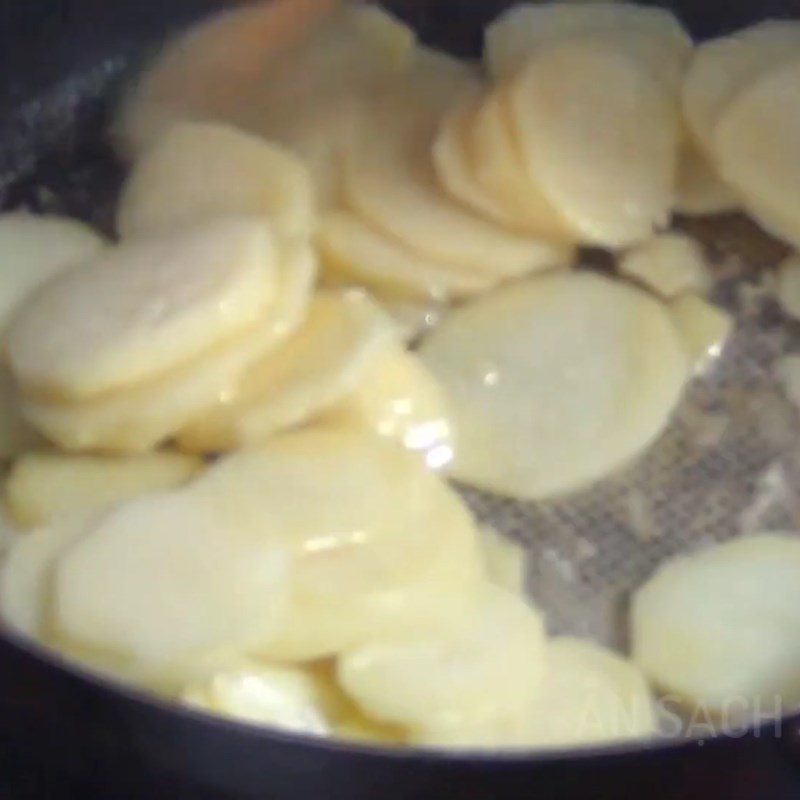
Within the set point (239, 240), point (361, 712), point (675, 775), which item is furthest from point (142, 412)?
point (675, 775)

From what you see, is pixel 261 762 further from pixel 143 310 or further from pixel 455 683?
pixel 143 310

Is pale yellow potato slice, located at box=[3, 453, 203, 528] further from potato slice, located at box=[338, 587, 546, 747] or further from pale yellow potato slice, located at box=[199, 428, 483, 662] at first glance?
potato slice, located at box=[338, 587, 546, 747]

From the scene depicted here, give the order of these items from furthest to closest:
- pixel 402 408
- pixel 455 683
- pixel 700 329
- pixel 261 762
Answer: pixel 700 329 → pixel 402 408 → pixel 455 683 → pixel 261 762

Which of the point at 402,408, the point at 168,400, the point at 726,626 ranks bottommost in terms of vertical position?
the point at 726,626

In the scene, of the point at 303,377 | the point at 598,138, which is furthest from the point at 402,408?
the point at 598,138

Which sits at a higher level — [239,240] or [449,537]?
[239,240]

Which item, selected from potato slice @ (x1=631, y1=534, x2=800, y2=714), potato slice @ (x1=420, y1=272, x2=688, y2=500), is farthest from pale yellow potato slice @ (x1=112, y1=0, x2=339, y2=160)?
potato slice @ (x1=631, y1=534, x2=800, y2=714)

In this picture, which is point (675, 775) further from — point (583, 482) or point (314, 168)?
point (314, 168)
